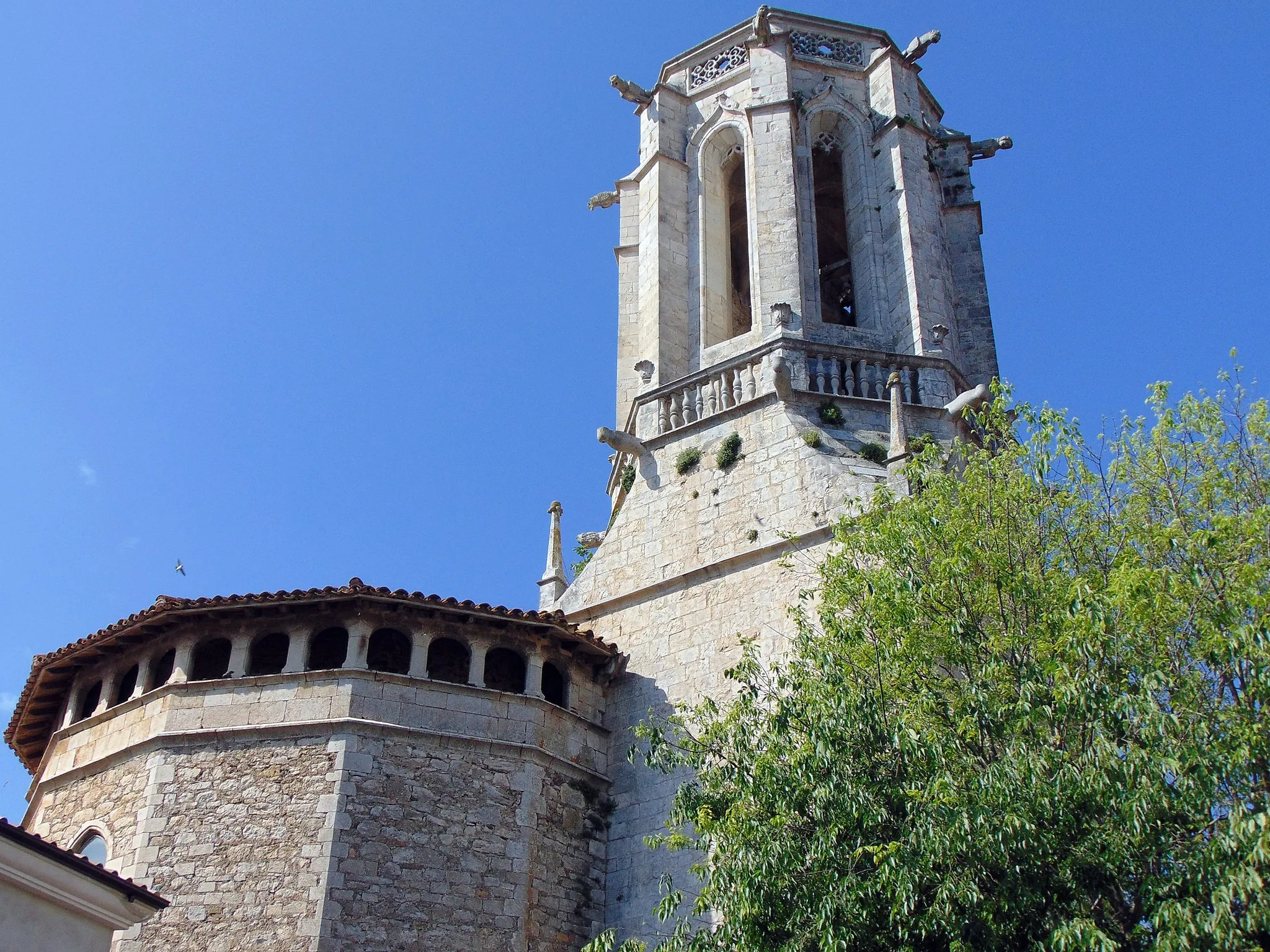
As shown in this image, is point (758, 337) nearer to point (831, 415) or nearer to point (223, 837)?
point (831, 415)

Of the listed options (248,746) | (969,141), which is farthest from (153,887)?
(969,141)

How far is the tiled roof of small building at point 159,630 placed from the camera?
15.3 metres

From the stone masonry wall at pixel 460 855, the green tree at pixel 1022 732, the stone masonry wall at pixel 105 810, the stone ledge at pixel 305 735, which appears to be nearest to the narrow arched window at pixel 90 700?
the stone masonry wall at pixel 105 810

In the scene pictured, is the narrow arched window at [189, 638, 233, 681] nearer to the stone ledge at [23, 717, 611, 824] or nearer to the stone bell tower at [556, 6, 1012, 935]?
the stone ledge at [23, 717, 611, 824]

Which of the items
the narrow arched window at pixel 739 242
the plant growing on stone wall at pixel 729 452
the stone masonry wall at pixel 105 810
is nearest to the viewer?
the stone masonry wall at pixel 105 810

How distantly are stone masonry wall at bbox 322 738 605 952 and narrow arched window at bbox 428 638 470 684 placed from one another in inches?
40.3

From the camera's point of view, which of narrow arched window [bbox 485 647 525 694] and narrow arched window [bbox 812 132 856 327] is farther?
narrow arched window [bbox 812 132 856 327]

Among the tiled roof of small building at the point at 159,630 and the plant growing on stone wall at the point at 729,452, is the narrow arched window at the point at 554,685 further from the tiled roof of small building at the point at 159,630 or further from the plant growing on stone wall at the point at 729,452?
the plant growing on stone wall at the point at 729,452

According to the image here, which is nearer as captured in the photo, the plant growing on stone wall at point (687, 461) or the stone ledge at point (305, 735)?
the stone ledge at point (305, 735)

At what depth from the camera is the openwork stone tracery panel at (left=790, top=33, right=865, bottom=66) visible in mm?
23672

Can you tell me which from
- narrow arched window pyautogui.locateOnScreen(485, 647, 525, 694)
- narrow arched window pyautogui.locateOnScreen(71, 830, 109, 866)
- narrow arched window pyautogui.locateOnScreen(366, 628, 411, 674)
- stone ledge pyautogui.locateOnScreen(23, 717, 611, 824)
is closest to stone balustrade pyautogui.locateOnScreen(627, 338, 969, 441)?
narrow arched window pyautogui.locateOnScreen(485, 647, 525, 694)

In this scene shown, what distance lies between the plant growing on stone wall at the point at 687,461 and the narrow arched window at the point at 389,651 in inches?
176

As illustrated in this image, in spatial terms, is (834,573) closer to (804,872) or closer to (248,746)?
(804,872)

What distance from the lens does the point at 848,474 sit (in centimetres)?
1688
